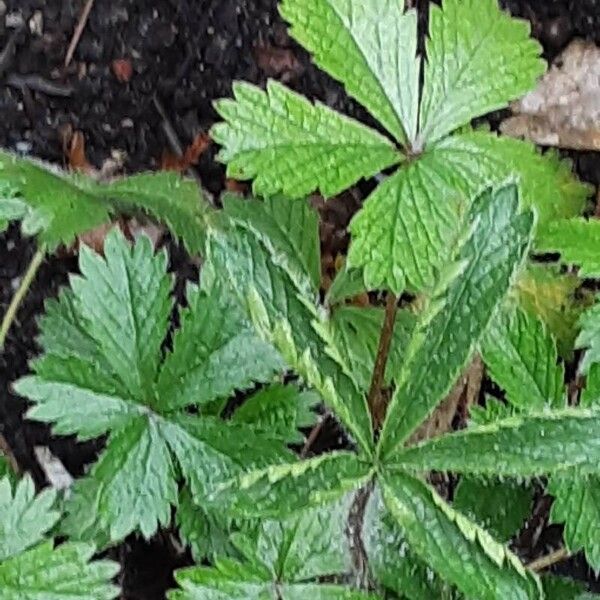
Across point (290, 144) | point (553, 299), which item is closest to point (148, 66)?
point (290, 144)

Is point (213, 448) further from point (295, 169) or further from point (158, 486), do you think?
point (295, 169)

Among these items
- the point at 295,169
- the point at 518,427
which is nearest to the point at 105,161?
the point at 295,169

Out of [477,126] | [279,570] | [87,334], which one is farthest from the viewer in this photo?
[477,126]

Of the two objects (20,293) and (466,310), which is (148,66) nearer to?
(20,293)

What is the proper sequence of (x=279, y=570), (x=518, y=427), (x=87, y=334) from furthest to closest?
(x=87, y=334), (x=279, y=570), (x=518, y=427)

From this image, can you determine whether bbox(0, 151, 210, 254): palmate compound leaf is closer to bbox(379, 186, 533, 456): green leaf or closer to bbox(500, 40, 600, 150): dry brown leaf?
bbox(379, 186, 533, 456): green leaf

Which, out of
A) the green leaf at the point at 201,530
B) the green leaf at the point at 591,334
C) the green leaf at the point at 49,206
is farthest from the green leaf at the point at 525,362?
the green leaf at the point at 49,206

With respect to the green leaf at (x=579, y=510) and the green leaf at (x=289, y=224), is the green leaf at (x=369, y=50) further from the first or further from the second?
the green leaf at (x=579, y=510)
